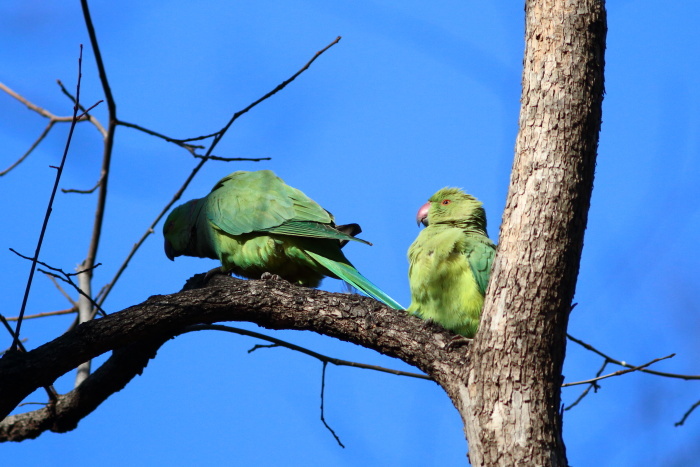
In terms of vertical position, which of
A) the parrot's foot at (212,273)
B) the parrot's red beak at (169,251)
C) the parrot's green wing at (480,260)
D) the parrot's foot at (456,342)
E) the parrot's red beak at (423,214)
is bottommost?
the parrot's foot at (456,342)

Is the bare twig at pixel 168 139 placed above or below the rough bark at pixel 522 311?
above

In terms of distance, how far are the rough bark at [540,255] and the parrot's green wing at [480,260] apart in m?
0.73

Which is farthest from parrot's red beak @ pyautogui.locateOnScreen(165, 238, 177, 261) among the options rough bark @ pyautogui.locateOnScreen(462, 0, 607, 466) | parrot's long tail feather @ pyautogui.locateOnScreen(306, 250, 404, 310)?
rough bark @ pyautogui.locateOnScreen(462, 0, 607, 466)

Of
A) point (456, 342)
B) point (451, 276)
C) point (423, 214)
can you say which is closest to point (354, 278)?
point (423, 214)

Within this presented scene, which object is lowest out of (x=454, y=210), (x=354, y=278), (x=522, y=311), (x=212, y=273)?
(x=522, y=311)

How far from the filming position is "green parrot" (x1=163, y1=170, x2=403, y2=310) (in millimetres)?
4594

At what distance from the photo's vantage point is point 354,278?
4.41 metres

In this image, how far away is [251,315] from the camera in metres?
3.59

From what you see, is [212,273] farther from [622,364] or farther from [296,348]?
[622,364]

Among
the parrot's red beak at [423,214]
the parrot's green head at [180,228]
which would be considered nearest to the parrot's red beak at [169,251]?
the parrot's green head at [180,228]

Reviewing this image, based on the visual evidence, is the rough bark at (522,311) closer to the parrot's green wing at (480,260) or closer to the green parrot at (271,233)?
the parrot's green wing at (480,260)

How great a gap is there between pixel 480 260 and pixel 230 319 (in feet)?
4.54

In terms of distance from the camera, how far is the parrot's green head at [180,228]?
543cm

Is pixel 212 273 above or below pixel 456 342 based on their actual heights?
above
